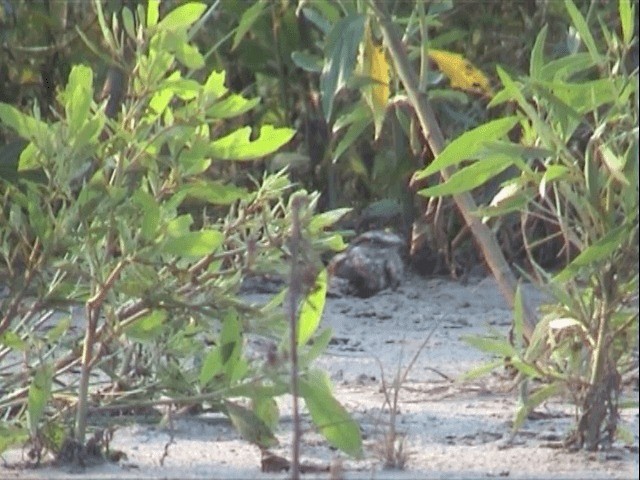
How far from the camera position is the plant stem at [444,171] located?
278cm

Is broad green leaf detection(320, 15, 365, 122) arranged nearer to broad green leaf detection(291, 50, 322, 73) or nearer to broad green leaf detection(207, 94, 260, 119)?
A: broad green leaf detection(207, 94, 260, 119)

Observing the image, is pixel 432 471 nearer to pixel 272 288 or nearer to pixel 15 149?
pixel 15 149

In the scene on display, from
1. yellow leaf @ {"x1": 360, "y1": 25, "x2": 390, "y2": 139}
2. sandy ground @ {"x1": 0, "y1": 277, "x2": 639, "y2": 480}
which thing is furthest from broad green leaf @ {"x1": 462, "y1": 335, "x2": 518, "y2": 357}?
yellow leaf @ {"x1": 360, "y1": 25, "x2": 390, "y2": 139}

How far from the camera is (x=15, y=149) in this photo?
3.42 m

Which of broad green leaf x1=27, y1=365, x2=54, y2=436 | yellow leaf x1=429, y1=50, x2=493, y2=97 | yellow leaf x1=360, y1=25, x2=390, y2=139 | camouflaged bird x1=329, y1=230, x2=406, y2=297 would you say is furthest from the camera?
camouflaged bird x1=329, y1=230, x2=406, y2=297

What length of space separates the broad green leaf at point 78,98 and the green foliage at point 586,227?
0.57 metres

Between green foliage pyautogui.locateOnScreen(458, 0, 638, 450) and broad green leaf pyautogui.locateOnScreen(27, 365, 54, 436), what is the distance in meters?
0.68

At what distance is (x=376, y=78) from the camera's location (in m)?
3.00

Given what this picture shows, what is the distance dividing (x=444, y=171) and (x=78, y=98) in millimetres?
734

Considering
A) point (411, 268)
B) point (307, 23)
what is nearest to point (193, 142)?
point (411, 268)

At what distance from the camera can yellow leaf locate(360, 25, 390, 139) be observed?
2.99m

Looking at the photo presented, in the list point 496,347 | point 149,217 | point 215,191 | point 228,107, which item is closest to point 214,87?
point 228,107

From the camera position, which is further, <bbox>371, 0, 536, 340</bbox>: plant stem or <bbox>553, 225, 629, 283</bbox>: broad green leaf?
<bbox>371, 0, 536, 340</bbox>: plant stem

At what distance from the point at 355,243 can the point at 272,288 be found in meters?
0.28
